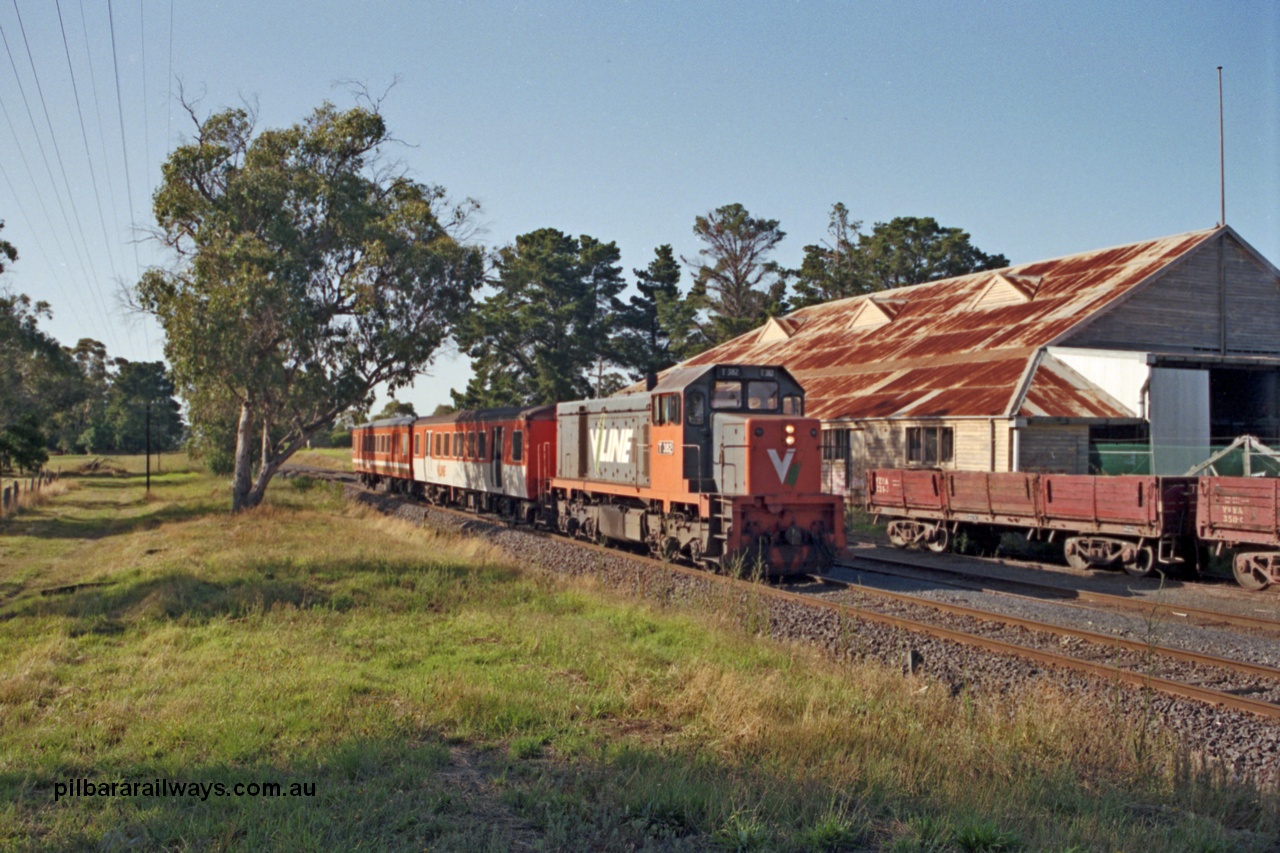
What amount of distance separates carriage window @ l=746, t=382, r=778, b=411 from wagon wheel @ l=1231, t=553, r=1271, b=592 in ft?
25.9

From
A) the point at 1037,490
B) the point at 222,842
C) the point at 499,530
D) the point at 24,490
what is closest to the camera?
the point at 222,842

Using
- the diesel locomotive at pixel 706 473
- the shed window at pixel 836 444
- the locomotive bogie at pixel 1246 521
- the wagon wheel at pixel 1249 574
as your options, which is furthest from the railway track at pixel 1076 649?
the shed window at pixel 836 444

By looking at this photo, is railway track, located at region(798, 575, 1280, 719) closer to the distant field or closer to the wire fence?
the wire fence

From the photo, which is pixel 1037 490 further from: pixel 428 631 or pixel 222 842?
pixel 222 842

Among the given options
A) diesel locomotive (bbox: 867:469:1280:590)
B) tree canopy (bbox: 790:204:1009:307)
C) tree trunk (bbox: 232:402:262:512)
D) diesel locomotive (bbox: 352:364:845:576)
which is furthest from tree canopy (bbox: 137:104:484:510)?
tree canopy (bbox: 790:204:1009:307)

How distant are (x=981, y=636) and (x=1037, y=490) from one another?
282 inches

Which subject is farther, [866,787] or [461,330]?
[461,330]

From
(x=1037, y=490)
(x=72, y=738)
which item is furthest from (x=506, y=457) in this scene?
(x=72, y=738)

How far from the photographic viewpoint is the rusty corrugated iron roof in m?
24.5

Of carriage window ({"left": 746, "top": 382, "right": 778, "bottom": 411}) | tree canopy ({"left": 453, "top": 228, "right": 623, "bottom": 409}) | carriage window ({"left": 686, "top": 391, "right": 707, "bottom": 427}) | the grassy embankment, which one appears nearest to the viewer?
the grassy embankment

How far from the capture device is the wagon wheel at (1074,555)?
55.4 feet

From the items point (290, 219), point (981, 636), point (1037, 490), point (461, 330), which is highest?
point (290, 219)

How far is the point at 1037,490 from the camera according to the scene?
56.2 feet

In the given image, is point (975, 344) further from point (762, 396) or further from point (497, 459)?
point (762, 396)
